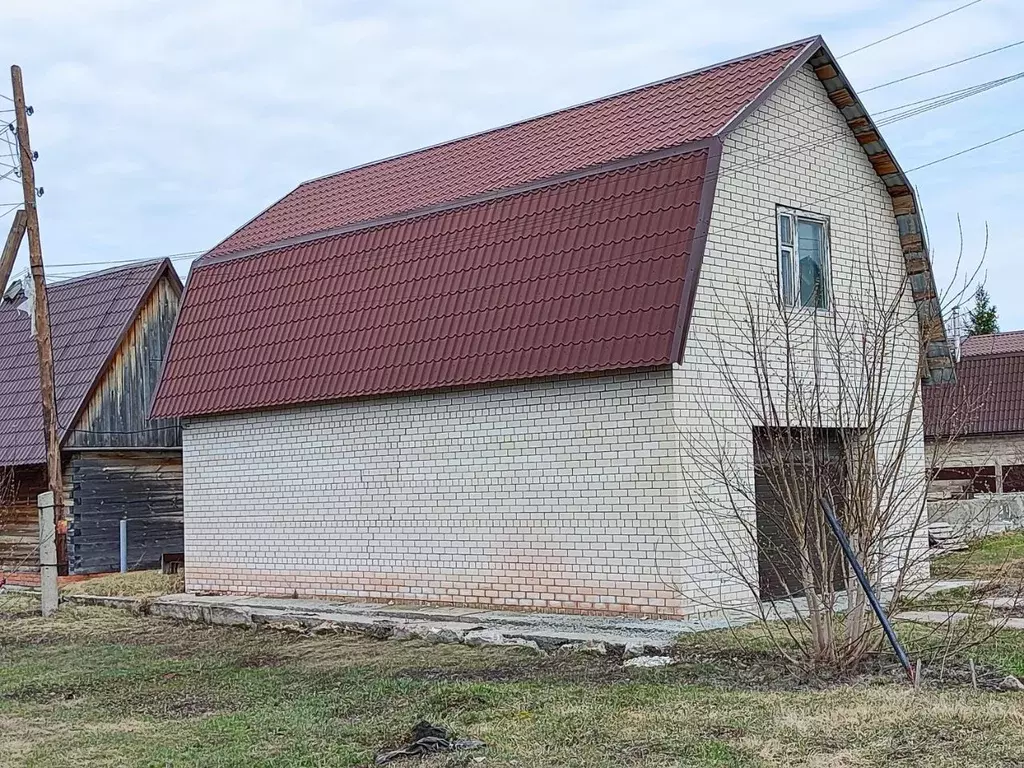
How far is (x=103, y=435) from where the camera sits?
23109 mm

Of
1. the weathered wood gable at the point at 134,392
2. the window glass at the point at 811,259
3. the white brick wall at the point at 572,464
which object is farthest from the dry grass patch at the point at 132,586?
the window glass at the point at 811,259

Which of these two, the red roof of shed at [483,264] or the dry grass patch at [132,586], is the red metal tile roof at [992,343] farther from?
the dry grass patch at [132,586]

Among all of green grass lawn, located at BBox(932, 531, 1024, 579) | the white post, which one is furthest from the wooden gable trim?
the white post

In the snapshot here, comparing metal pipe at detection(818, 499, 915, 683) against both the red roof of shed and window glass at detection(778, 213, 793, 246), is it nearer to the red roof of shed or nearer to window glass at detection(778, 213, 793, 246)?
the red roof of shed

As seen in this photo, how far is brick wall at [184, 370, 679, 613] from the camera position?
13.2 metres

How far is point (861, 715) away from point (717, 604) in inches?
202

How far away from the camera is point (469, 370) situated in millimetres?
14375

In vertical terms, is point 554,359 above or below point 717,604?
above

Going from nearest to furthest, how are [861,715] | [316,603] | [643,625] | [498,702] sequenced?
1. [861,715]
2. [498,702]
3. [643,625]
4. [316,603]

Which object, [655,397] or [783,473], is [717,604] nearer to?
[655,397]

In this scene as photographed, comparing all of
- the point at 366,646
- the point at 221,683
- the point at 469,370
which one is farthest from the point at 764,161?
the point at 221,683

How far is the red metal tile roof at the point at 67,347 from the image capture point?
74.5 ft

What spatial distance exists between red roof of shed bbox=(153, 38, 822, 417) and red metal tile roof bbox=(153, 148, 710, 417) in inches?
0.9

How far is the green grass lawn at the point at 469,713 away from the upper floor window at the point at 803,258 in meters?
5.32
